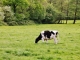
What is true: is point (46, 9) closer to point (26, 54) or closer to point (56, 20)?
point (56, 20)

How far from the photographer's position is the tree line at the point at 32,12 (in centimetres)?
6344

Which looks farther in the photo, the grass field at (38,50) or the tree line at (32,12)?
the tree line at (32,12)

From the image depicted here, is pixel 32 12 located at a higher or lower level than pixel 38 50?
lower

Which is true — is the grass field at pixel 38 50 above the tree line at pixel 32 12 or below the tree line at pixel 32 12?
above

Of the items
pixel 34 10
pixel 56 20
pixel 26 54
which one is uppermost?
pixel 26 54

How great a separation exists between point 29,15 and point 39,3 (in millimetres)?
5359

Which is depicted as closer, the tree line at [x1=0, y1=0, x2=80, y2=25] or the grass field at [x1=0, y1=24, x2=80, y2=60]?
the grass field at [x1=0, y1=24, x2=80, y2=60]

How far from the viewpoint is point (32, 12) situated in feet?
235

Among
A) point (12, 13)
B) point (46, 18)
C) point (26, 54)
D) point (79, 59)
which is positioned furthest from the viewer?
point (46, 18)

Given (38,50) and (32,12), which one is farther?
(32,12)

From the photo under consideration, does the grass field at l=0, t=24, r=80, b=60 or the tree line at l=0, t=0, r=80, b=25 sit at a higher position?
the grass field at l=0, t=24, r=80, b=60

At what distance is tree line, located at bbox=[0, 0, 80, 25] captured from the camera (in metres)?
63.4

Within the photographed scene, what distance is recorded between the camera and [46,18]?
7650cm

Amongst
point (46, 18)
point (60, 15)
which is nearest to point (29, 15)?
point (46, 18)
